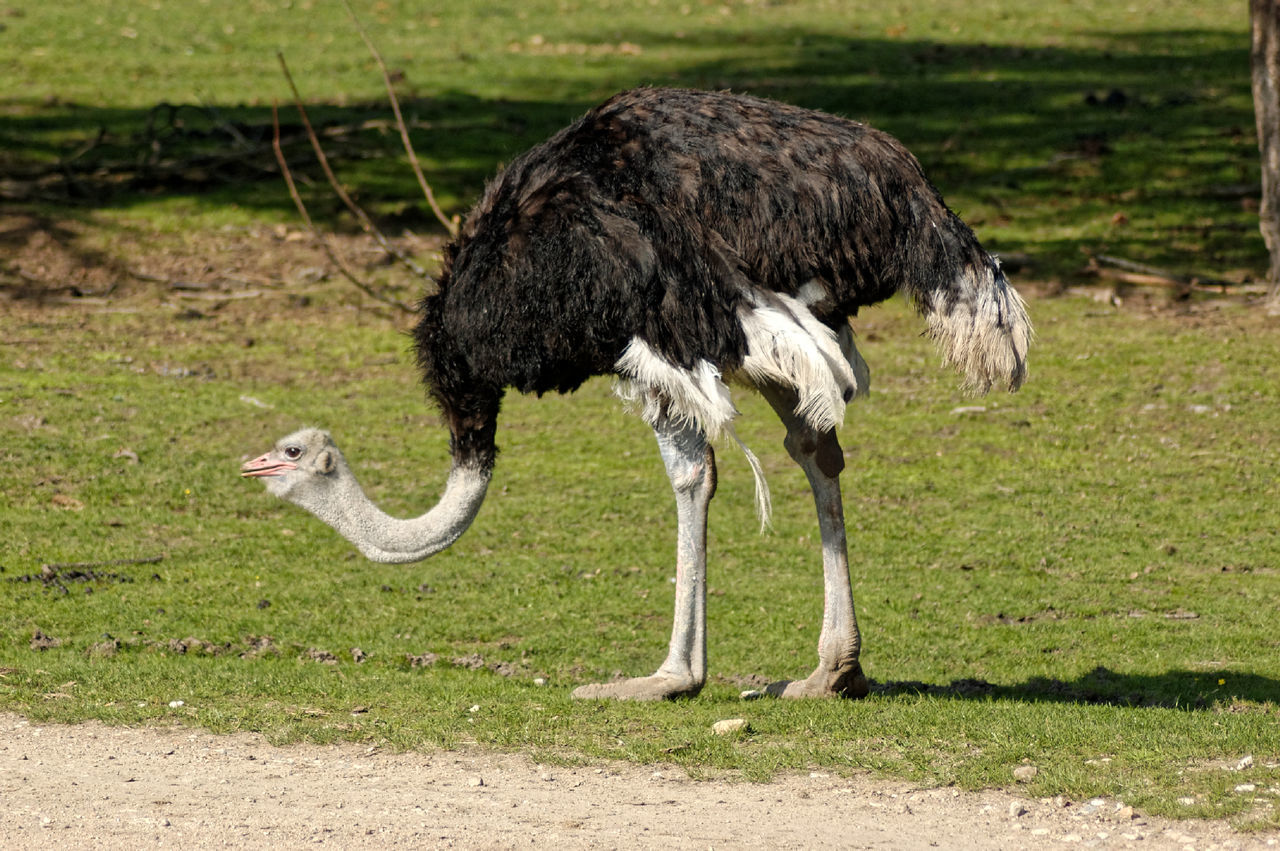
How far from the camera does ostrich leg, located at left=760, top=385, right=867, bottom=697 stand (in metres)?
6.74

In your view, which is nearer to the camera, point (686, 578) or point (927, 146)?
point (686, 578)

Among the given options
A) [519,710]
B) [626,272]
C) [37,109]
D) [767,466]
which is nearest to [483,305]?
[626,272]

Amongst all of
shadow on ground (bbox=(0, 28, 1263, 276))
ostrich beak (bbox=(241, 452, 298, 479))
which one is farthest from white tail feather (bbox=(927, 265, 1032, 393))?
shadow on ground (bbox=(0, 28, 1263, 276))

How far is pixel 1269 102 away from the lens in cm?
1266

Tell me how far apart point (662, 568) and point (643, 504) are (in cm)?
99

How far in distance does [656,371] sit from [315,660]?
7.82 feet

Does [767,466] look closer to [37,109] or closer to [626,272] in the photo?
[626,272]

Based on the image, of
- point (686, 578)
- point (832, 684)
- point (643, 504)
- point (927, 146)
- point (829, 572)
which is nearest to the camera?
point (686, 578)

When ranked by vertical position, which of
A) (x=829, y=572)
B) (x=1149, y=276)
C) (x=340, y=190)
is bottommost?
(x=829, y=572)

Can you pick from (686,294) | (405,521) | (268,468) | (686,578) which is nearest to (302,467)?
(268,468)

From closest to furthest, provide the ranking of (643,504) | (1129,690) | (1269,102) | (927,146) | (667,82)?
(1129,690) < (643,504) < (1269,102) < (927,146) < (667,82)

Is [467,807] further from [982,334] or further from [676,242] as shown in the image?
[982,334]

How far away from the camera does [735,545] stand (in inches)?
360

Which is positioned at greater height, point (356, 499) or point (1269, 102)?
point (1269, 102)
